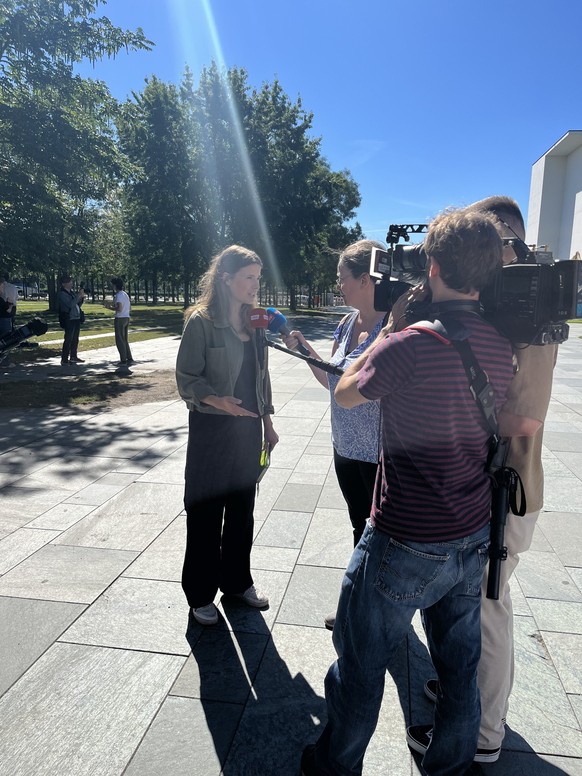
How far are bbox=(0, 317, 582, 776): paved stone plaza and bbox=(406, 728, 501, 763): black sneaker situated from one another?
48mm

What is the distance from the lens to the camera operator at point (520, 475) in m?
1.70

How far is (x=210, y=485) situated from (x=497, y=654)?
1504mm

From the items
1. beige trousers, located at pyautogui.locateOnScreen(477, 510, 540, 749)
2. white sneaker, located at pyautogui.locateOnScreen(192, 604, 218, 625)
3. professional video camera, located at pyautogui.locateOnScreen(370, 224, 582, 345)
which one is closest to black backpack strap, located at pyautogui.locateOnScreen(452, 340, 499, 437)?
professional video camera, located at pyautogui.locateOnScreen(370, 224, 582, 345)

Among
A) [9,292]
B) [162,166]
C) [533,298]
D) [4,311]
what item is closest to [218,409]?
[533,298]

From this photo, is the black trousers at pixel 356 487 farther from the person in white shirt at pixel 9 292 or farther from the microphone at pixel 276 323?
the person in white shirt at pixel 9 292

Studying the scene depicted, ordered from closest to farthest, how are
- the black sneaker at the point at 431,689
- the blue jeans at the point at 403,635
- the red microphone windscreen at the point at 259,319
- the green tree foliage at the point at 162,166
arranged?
the blue jeans at the point at 403,635
the black sneaker at the point at 431,689
the red microphone windscreen at the point at 259,319
the green tree foliage at the point at 162,166

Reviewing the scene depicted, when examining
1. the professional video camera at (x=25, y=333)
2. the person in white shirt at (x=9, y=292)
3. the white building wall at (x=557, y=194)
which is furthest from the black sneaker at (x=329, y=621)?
the white building wall at (x=557, y=194)

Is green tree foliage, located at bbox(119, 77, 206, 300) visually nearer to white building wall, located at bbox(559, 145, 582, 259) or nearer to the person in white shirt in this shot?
the person in white shirt

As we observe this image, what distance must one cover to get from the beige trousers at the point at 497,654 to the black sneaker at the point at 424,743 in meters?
0.03

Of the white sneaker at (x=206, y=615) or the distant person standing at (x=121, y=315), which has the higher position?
the distant person standing at (x=121, y=315)

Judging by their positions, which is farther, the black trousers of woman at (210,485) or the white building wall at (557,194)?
the white building wall at (557,194)

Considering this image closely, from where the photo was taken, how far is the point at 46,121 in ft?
38.1

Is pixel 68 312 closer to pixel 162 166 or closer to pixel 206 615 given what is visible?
pixel 206 615

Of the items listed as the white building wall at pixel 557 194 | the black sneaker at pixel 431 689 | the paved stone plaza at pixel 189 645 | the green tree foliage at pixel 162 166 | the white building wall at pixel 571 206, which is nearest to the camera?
the paved stone plaza at pixel 189 645
